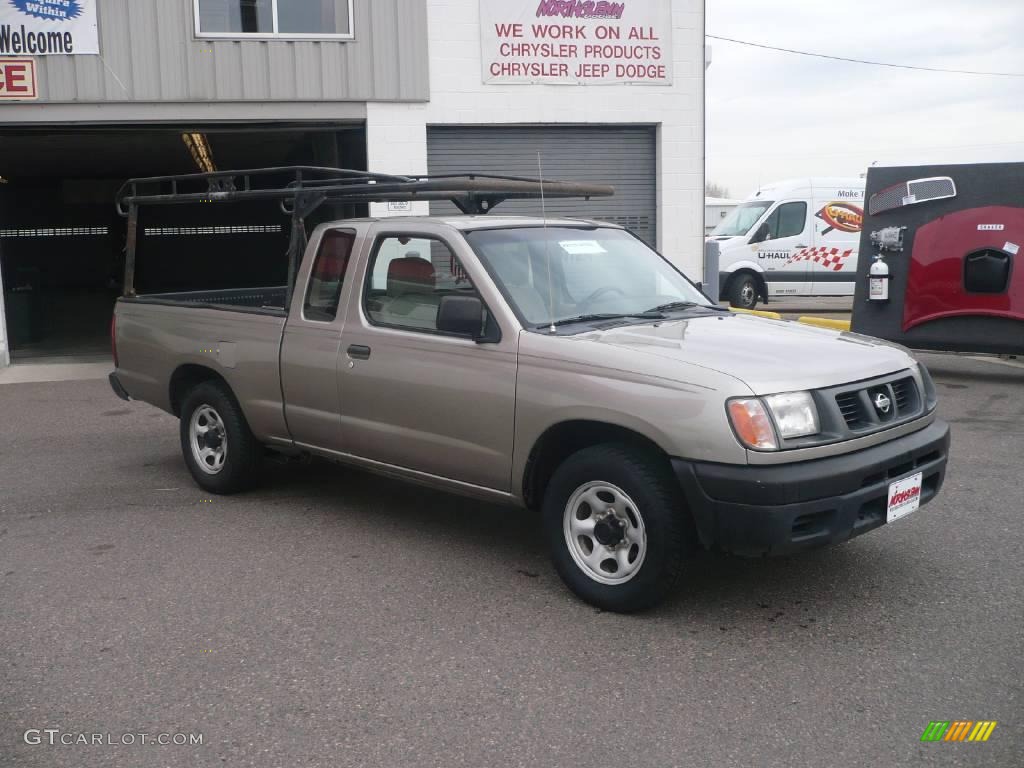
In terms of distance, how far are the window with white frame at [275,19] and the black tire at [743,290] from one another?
9102 mm

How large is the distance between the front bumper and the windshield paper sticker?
1.67 m

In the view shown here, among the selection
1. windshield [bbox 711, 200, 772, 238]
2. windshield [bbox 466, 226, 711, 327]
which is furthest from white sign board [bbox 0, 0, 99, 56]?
windshield [bbox 711, 200, 772, 238]

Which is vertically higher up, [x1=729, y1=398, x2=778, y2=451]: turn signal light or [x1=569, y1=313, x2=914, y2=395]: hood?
[x1=569, y1=313, x2=914, y2=395]: hood

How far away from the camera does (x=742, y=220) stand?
19.8 meters

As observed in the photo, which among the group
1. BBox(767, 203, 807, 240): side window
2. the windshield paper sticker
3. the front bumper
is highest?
BBox(767, 203, 807, 240): side window

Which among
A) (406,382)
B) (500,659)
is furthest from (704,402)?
(406,382)

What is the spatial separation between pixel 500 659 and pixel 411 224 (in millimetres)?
2492

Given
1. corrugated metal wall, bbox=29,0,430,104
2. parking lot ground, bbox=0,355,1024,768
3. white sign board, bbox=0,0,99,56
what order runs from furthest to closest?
corrugated metal wall, bbox=29,0,430,104
white sign board, bbox=0,0,99,56
parking lot ground, bbox=0,355,1024,768

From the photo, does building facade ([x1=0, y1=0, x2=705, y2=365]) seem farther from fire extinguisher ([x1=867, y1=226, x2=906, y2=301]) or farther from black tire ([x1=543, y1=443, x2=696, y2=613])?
black tire ([x1=543, y1=443, x2=696, y2=613])

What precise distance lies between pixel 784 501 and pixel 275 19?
10.8 m

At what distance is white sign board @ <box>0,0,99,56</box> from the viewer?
1222cm

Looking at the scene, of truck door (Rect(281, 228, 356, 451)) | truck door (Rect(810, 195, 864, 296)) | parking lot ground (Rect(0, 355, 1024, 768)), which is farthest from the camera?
truck door (Rect(810, 195, 864, 296))

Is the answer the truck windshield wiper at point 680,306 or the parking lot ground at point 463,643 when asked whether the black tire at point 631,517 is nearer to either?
the parking lot ground at point 463,643

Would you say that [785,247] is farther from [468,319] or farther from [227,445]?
[468,319]
